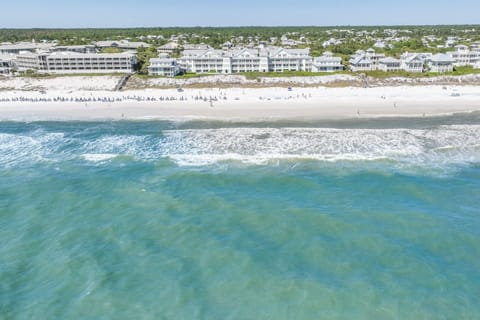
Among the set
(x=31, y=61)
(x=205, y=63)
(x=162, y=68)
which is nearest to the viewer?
(x=162, y=68)

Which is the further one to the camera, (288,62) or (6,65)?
(6,65)

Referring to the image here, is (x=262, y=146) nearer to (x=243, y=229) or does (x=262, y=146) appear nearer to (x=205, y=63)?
(x=243, y=229)

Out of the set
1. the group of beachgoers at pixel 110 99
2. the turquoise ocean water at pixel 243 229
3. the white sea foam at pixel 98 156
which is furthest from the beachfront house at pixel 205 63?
the white sea foam at pixel 98 156

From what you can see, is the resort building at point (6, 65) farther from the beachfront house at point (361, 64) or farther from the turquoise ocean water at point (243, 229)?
the beachfront house at point (361, 64)

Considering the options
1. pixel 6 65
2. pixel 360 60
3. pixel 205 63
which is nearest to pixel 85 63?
pixel 6 65

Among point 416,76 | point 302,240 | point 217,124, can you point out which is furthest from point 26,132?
point 416,76

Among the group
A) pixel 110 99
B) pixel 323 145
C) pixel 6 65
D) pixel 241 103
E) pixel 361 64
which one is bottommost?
pixel 323 145
